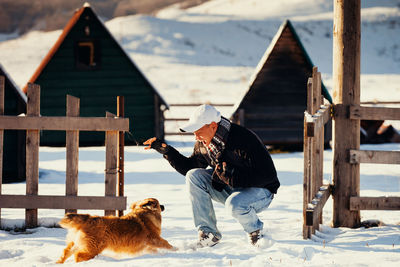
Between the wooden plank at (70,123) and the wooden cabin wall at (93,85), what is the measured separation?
34.5 ft

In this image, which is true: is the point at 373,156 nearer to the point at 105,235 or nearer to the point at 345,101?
the point at 345,101

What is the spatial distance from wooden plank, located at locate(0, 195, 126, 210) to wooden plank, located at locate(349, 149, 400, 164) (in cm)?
261

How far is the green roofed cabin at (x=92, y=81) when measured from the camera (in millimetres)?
16078

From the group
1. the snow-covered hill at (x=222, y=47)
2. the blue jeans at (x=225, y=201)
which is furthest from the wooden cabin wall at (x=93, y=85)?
the snow-covered hill at (x=222, y=47)

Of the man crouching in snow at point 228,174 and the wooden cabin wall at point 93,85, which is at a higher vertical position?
the wooden cabin wall at point 93,85

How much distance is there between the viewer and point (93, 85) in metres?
16.4

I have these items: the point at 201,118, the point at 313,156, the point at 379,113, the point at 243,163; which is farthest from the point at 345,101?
the point at 201,118

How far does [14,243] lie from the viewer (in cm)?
497

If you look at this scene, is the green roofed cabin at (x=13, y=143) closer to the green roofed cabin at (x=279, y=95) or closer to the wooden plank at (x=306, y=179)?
the green roofed cabin at (x=279, y=95)

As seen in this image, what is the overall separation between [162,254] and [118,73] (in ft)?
40.4

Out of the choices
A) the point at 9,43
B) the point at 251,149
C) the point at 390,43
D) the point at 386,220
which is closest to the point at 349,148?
the point at 386,220

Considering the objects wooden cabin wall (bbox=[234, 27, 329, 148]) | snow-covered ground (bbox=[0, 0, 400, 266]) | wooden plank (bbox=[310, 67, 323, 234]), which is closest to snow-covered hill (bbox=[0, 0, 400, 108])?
snow-covered ground (bbox=[0, 0, 400, 266])

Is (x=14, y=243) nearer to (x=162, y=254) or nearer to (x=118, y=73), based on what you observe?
(x=162, y=254)

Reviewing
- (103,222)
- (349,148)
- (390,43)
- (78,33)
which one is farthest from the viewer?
(390,43)
